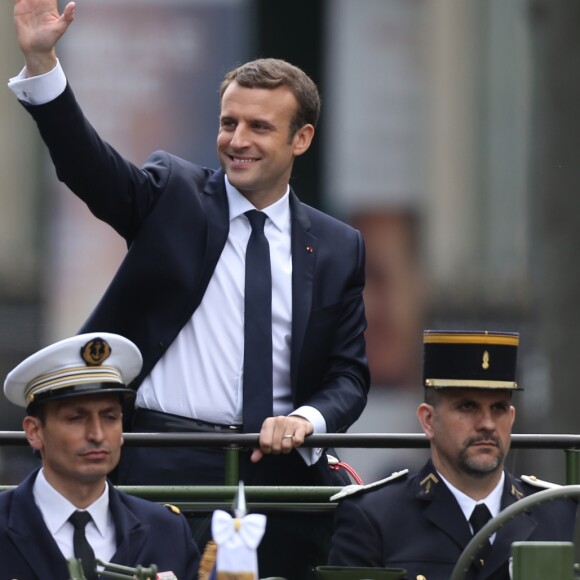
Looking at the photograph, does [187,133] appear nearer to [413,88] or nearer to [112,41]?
[112,41]

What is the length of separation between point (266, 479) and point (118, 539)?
1.18m

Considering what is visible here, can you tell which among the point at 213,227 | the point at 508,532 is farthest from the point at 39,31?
the point at 508,532

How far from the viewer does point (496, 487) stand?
6.27m

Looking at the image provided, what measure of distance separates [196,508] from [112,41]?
1250cm

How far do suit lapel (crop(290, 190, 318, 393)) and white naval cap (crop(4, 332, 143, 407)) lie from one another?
101 centimetres

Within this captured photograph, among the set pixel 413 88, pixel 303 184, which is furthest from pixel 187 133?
pixel 413 88

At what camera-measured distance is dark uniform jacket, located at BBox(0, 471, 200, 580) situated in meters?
5.70

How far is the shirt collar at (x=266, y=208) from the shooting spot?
7.00 m

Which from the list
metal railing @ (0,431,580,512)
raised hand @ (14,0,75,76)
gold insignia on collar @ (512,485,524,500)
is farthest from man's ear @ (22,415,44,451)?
gold insignia on collar @ (512,485,524,500)

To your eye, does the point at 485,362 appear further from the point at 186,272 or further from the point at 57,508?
the point at 57,508

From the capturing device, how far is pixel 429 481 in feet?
20.6

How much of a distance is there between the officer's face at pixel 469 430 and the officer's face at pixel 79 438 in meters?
1.04

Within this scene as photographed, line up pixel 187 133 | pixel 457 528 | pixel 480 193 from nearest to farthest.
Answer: pixel 457 528, pixel 187 133, pixel 480 193

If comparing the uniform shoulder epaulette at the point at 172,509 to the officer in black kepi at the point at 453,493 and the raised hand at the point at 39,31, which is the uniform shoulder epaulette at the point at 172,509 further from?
the raised hand at the point at 39,31
